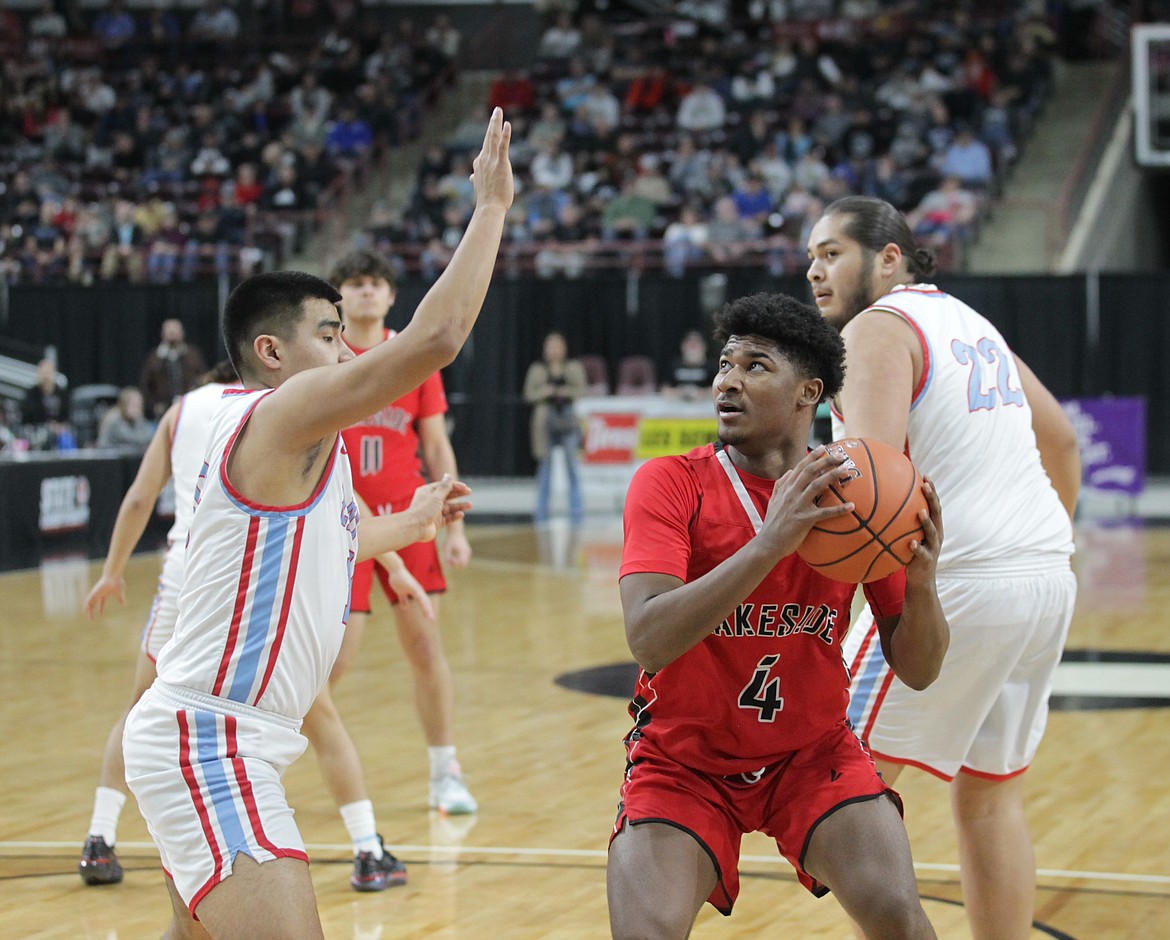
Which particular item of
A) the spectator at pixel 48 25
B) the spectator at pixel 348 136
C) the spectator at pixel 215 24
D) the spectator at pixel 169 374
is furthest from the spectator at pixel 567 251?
the spectator at pixel 48 25

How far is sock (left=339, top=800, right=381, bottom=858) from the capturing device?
4703mm

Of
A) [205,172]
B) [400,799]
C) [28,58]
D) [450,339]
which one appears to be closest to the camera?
[450,339]

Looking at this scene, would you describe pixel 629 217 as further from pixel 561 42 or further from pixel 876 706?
pixel 876 706

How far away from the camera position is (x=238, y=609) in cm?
298

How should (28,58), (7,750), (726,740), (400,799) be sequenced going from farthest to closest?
(28,58), (7,750), (400,799), (726,740)

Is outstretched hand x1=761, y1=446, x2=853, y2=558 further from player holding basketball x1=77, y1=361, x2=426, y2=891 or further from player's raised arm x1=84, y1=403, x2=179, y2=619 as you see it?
player's raised arm x1=84, y1=403, x2=179, y2=619

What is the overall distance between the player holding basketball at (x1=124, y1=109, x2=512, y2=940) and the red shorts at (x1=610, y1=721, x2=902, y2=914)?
64cm

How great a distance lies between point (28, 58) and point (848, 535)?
996 inches

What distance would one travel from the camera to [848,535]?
2.79 metres

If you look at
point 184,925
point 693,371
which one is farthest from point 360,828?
point 693,371

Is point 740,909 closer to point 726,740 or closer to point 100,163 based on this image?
point 726,740

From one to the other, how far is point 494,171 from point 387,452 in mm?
2869

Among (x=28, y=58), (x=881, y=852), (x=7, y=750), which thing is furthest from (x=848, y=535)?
(x=28, y=58)

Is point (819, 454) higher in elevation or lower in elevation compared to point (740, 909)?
higher
